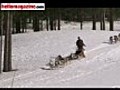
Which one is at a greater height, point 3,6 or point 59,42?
point 3,6

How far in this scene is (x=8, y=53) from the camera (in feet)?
80.3

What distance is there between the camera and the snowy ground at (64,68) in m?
19.1

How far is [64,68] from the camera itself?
76.7ft

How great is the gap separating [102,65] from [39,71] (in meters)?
3.86

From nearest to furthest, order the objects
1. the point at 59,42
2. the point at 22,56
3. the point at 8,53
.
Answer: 1. the point at 8,53
2. the point at 22,56
3. the point at 59,42

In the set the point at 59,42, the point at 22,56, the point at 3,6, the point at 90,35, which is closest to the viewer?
the point at 3,6

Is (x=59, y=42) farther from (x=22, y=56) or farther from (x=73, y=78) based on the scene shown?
(x=73, y=78)

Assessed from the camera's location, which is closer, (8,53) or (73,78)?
(73,78)

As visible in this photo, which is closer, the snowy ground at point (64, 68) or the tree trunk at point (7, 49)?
the snowy ground at point (64, 68)

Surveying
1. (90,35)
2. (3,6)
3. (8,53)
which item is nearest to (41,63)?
(8,53)

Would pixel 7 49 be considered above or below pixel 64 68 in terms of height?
above

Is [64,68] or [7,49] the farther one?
[7,49]

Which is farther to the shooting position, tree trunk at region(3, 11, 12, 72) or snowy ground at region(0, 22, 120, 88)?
tree trunk at region(3, 11, 12, 72)

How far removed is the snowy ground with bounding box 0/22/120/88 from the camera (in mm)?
19125
